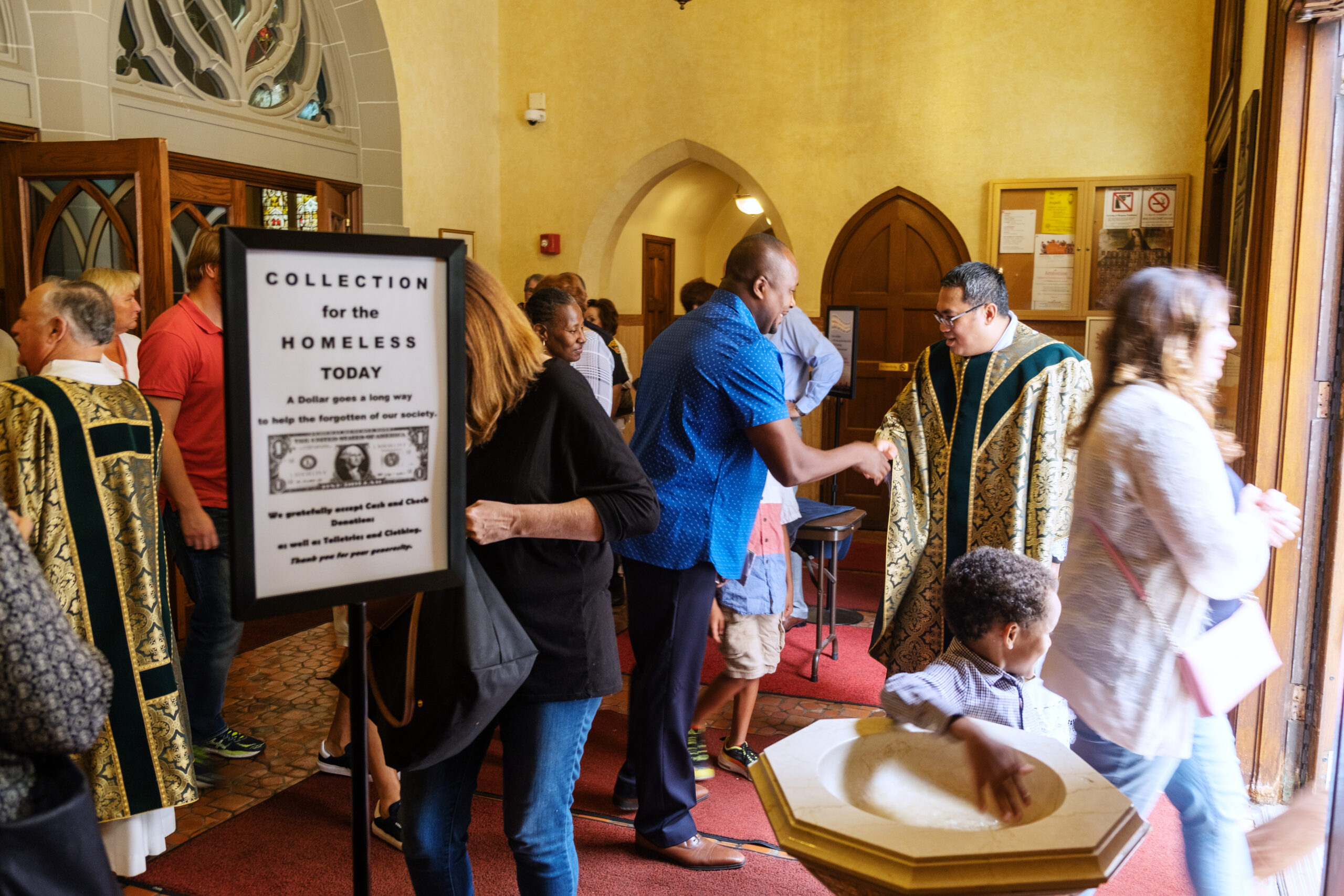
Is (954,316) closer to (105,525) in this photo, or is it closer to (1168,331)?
(1168,331)

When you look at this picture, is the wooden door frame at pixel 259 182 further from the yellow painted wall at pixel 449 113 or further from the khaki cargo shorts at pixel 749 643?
the khaki cargo shorts at pixel 749 643

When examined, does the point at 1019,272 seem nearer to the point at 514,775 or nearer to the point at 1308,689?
the point at 1308,689

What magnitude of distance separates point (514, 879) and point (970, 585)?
62.7 inches

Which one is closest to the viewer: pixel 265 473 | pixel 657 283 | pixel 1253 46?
pixel 265 473

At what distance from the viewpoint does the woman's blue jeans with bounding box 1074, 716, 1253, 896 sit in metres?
1.87

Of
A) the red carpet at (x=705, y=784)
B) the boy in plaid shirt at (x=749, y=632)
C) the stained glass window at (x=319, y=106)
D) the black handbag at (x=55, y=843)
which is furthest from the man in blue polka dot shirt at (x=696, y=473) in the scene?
the stained glass window at (x=319, y=106)

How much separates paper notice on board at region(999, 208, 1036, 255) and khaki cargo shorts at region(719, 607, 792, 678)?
4508 millimetres

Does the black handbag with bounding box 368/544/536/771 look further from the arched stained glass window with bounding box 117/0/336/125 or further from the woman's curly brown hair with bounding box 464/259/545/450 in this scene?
the arched stained glass window with bounding box 117/0/336/125

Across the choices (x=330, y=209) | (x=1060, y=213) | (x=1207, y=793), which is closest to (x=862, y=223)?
(x=1060, y=213)

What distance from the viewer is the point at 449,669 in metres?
1.62

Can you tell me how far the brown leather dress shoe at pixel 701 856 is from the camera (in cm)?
277

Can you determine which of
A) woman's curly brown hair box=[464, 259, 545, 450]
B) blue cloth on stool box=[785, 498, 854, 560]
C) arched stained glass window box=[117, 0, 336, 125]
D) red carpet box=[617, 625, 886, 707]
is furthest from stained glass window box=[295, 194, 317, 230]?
woman's curly brown hair box=[464, 259, 545, 450]

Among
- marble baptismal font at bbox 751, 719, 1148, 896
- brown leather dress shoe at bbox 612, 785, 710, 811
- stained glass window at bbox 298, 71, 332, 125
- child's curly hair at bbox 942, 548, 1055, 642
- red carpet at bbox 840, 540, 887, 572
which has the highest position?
stained glass window at bbox 298, 71, 332, 125

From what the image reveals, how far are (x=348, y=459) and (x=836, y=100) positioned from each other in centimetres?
675
